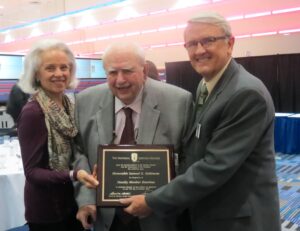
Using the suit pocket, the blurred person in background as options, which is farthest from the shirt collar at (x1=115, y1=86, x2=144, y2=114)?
the blurred person in background

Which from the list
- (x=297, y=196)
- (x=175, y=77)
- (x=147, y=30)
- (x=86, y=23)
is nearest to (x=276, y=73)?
(x=175, y=77)

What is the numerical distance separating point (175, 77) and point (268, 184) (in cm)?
1119

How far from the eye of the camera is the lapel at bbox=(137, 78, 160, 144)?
1728mm

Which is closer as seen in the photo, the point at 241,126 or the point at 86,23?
the point at 241,126

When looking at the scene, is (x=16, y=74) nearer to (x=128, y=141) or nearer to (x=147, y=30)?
(x=128, y=141)

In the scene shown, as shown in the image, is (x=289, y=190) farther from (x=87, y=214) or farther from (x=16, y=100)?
(x=87, y=214)

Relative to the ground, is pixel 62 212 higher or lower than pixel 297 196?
higher

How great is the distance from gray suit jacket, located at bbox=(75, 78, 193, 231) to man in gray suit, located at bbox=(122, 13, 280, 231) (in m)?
0.12

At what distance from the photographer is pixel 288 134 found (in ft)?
27.0

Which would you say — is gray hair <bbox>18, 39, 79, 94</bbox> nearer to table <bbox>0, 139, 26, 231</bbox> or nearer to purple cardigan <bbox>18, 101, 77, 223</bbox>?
purple cardigan <bbox>18, 101, 77, 223</bbox>

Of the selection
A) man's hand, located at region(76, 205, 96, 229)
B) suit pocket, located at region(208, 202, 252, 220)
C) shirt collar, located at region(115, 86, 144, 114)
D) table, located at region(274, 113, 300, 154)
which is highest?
A: shirt collar, located at region(115, 86, 144, 114)

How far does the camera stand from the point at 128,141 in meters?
1.77

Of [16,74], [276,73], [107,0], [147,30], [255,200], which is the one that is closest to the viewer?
[255,200]

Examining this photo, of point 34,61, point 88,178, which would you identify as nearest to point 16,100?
point 34,61
